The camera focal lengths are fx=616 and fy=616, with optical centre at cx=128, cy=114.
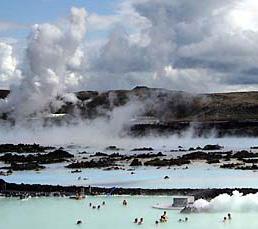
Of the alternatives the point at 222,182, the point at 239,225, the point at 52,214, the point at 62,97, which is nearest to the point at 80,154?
the point at 62,97

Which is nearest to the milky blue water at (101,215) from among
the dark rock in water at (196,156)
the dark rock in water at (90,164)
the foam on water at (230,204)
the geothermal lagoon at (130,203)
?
the geothermal lagoon at (130,203)

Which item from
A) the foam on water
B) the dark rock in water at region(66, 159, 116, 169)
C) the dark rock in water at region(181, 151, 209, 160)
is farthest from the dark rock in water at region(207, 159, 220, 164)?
the foam on water

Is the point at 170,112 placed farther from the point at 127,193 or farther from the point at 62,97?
the point at 127,193

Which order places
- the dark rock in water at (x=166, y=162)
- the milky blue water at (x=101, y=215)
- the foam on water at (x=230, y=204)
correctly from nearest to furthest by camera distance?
the milky blue water at (x=101, y=215)
the foam on water at (x=230, y=204)
the dark rock in water at (x=166, y=162)

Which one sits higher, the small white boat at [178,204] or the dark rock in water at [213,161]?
the dark rock in water at [213,161]

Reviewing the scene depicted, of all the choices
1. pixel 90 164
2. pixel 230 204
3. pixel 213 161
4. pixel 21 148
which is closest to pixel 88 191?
pixel 230 204

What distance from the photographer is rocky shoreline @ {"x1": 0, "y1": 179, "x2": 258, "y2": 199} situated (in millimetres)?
26872

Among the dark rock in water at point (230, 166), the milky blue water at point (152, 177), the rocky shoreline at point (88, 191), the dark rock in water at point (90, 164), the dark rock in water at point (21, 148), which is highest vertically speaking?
the dark rock in water at point (21, 148)

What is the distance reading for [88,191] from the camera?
2947cm

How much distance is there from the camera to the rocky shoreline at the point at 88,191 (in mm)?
26872

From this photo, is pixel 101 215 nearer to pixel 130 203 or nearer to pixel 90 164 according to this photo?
pixel 130 203

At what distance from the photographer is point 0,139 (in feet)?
216

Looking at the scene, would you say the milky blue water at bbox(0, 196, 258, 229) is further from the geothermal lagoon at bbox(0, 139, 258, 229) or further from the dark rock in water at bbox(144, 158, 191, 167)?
the dark rock in water at bbox(144, 158, 191, 167)

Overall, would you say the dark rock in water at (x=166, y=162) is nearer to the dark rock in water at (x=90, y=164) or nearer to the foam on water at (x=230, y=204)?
the dark rock in water at (x=90, y=164)
